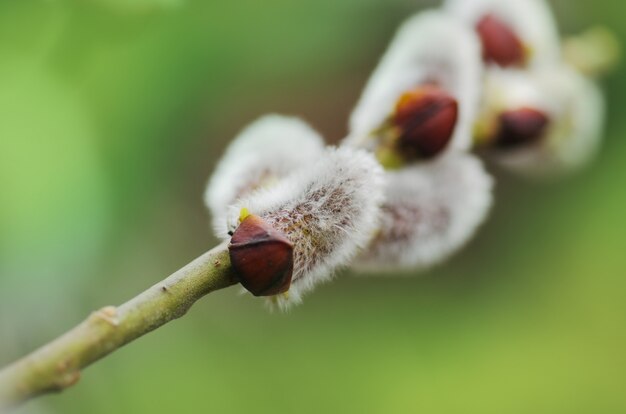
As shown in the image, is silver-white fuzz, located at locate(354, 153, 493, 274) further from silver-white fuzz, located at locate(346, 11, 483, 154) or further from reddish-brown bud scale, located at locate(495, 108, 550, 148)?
reddish-brown bud scale, located at locate(495, 108, 550, 148)

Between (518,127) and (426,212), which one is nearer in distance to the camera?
(426,212)

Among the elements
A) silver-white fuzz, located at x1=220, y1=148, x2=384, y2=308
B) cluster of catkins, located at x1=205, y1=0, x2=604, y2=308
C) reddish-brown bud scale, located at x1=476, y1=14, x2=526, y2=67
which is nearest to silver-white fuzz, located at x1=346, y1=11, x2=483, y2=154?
cluster of catkins, located at x1=205, y1=0, x2=604, y2=308

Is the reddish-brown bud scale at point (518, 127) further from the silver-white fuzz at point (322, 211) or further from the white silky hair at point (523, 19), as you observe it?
the silver-white fuzz at point (322, 211)

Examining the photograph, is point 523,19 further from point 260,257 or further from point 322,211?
point 260,257

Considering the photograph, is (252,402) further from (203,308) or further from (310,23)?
(310,23)

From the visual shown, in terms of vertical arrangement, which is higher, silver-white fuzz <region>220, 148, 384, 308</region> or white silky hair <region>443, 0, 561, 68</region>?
white silky hair <region>443, 0, 561, 68</region>

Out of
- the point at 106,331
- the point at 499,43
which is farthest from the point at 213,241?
the point at 106,331

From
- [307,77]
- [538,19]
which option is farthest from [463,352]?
[538,19]
